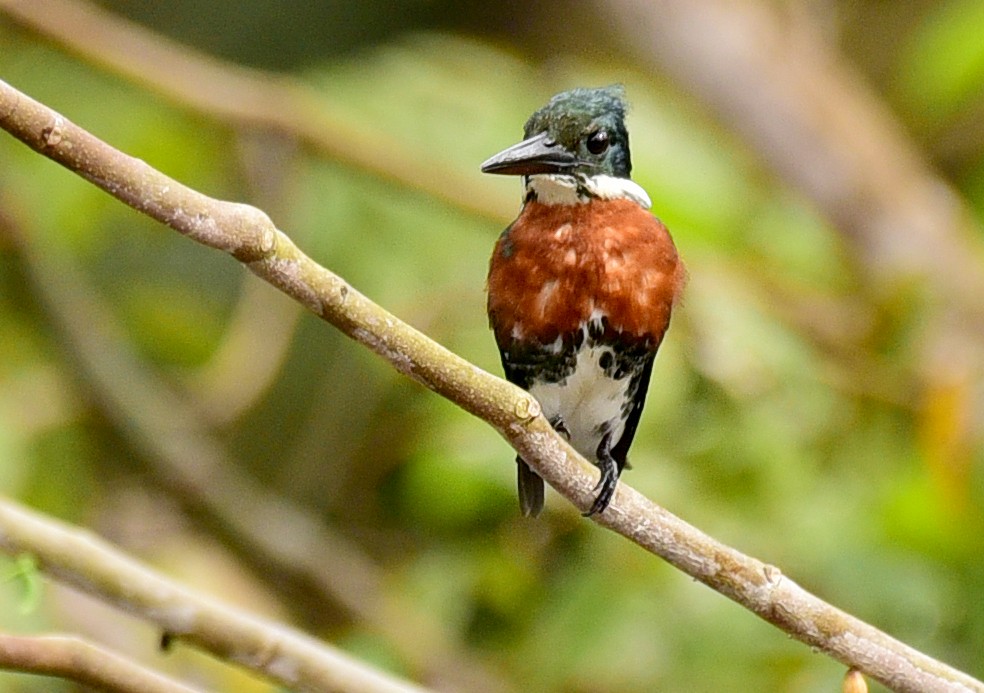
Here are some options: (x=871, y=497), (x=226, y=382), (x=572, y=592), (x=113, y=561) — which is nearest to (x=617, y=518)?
(x=113, y=561)

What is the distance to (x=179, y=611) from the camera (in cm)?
177

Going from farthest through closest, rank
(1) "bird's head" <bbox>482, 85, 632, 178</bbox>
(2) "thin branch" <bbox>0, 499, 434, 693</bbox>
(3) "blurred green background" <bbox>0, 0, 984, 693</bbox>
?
1. (3) "blurred green background" <bbox>0, 0, 984, 693</bbox>
2. (1) "bird's head" <bbox>482, 85, 632, 178</bbox>
3. (2) "thin branch" <bbox>0, 499, 434, 693</bbox>

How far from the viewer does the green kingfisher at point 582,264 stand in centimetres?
200

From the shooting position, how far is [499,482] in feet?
10.3

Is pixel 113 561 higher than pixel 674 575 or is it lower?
lower

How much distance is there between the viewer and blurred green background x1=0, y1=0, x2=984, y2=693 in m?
2.96

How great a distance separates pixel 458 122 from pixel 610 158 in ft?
5.80

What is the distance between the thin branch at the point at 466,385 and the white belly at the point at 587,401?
1.62 ft

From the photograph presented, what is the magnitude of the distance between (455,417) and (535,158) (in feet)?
3.95

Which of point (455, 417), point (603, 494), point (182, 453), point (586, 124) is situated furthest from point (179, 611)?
point (182, 453)

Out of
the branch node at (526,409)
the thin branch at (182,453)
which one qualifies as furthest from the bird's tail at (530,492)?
the thin branch at (182,453)

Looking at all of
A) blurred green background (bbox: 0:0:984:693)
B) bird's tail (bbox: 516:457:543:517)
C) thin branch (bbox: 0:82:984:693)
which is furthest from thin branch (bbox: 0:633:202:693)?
blurred green background (bbox: 0:0:984:693)

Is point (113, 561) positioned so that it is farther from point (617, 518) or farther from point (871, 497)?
point (871, 497)

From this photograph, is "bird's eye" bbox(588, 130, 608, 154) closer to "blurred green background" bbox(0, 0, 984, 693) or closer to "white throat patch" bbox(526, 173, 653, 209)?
"white throat patch" bbox(526, 173, 653, 209)
